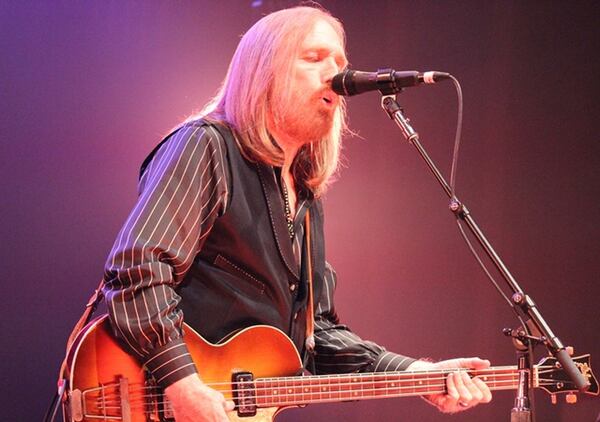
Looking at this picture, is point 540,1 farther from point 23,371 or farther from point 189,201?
point 23,371

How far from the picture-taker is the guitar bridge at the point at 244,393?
94.4 inches

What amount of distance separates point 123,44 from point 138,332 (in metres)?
1.68

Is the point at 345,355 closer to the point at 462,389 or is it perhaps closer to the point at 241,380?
the point at 462,389

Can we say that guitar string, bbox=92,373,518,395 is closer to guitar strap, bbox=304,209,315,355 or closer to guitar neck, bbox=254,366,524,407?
guitar neck, bbox=254,366,524,407

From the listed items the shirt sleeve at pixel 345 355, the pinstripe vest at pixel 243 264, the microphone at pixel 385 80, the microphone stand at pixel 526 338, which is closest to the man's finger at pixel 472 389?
the shirt sleeve at pixel 345 355

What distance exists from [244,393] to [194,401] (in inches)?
10.6

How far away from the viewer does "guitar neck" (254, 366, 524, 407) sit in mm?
2480

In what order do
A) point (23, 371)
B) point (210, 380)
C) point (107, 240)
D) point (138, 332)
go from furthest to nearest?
point (107, 240) < point (23, 371) < point (210, 380) < point (138, 332)

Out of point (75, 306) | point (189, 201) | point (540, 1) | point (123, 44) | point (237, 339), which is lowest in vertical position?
point (237, 339)

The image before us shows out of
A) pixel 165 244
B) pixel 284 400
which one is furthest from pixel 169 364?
pixel 284 400

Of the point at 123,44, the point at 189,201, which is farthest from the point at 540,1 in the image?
the point at 189,201

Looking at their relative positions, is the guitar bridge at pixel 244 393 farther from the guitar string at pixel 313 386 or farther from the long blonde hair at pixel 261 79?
the long blonde hair at pixel 261 79

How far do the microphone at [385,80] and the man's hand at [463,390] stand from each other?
109 centimetres

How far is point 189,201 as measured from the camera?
2.42 meters
